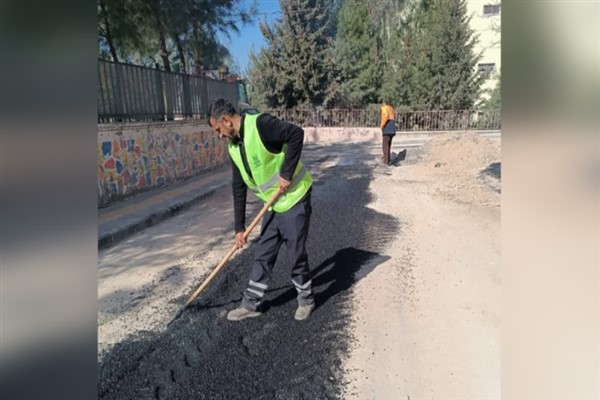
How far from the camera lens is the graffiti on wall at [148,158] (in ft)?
24.6

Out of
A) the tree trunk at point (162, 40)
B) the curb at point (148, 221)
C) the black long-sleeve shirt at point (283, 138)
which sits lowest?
the curb at point (148, 221)

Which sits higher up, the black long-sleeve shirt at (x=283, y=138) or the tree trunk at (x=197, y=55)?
the tree trunk at (x=197, y=55)

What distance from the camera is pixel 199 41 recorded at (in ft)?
46.1

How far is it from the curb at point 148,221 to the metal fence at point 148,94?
1.51m

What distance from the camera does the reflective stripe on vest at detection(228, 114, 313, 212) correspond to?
328cm

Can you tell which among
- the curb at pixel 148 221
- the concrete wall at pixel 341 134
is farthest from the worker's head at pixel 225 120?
the concrete wall at pixel 341 134

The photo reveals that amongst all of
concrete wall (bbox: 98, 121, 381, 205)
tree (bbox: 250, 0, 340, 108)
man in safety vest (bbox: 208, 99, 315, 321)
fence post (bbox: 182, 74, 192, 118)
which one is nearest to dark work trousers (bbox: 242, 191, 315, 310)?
man in safety vest (bbox: 208, 99, 315, 321)

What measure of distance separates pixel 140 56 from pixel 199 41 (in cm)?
205

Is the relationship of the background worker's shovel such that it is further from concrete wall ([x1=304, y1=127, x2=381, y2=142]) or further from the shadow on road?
concrete wall ([x1=304, y1=127, x2=381, y2=142])

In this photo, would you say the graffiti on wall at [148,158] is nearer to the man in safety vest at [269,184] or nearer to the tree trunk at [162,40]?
the tree trunk at [162,40]

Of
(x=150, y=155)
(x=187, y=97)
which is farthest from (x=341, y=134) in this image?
(x=150, y=155)

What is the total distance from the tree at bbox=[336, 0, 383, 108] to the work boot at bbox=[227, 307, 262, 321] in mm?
24069
